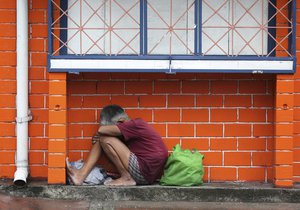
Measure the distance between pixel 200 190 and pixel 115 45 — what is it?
1885 millimetres

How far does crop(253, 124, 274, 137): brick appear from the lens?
6.66 metres

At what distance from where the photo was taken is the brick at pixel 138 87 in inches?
261

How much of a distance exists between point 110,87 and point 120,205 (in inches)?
54.2

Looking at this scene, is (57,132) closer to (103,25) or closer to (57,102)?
(57,102)

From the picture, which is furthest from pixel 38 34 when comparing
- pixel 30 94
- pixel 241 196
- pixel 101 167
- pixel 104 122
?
pixel 241 196

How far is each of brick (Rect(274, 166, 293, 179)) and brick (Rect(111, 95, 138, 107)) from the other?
5.78ft

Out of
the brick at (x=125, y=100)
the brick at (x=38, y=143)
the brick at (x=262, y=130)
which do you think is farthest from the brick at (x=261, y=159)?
the brick at (x=38, y=143)

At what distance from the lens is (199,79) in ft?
21.8

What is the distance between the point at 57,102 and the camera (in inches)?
245

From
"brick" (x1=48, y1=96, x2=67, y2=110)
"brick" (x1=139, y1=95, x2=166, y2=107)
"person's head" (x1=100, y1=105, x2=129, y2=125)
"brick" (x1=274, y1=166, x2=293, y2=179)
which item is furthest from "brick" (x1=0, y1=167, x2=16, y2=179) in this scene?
"brick" (x1=274, y1=166, x2=293, y2=179)

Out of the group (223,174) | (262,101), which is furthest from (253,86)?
(223,174)

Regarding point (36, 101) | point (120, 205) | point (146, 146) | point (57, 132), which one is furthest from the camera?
point (36, 101)

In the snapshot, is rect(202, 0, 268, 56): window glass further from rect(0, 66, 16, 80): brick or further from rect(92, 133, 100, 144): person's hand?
rect(0, 66, 16, 80): brick

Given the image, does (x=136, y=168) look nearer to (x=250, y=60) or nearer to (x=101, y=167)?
(x=101, y=167)
